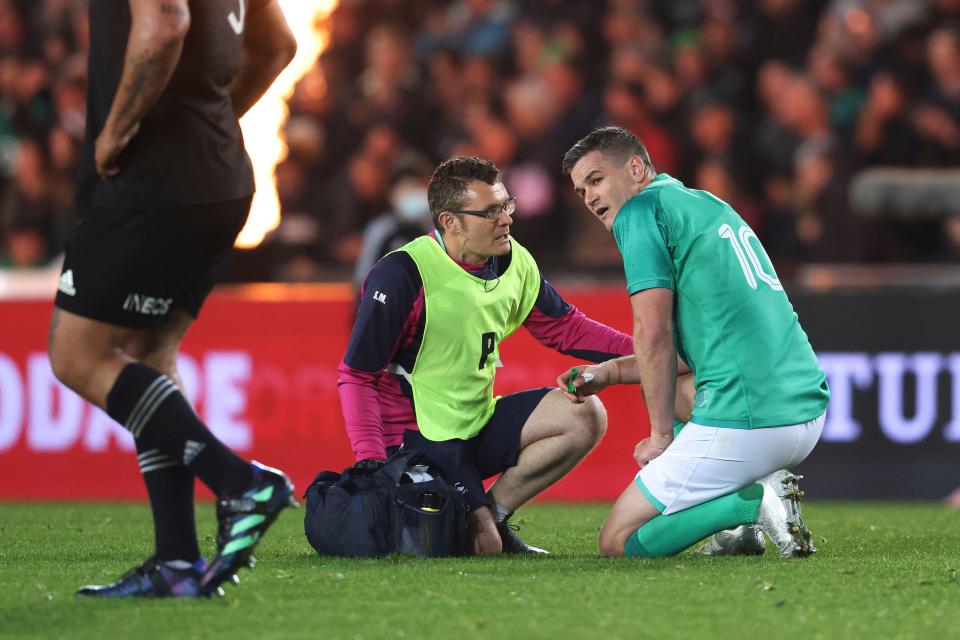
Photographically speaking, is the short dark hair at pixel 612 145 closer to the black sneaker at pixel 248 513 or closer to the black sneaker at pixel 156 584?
the black sneaker at pixel 248 513

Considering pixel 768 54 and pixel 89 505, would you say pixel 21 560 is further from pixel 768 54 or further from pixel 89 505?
pixel 768 54

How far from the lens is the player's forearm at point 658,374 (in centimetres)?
498

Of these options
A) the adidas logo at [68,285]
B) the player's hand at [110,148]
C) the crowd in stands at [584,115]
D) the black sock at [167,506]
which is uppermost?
the crowd in stands at [584,115]

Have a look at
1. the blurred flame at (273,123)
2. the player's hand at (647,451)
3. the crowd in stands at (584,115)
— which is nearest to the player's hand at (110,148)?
the player's hand at (647,451)

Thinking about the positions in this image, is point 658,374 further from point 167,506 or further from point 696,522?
point 167,506

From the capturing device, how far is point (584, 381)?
17.5ft

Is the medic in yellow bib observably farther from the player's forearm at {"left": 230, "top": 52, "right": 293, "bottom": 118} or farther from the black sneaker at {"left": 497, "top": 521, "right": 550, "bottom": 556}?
the player's forearm at {"left": 230, "top": 52, "right": 293, "bottom": 118}

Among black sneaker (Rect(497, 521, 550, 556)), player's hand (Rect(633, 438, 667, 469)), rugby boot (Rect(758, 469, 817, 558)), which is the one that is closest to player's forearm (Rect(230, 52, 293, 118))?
player's hand (Rect(633, 438, 667, 469))

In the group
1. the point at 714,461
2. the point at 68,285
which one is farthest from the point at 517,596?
the point at 68,285

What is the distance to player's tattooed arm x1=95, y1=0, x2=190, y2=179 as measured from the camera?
12.9ft

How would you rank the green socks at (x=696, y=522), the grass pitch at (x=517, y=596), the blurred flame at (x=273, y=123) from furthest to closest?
the blurred flame at (x=273, y=123) → the green socks at (x=696, y=522) → the grass pitch at (x=517, y=596)

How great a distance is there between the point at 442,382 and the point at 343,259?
5.16m

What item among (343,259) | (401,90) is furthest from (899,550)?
(401,90)

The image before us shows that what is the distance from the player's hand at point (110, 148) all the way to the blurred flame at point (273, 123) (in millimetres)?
6608
